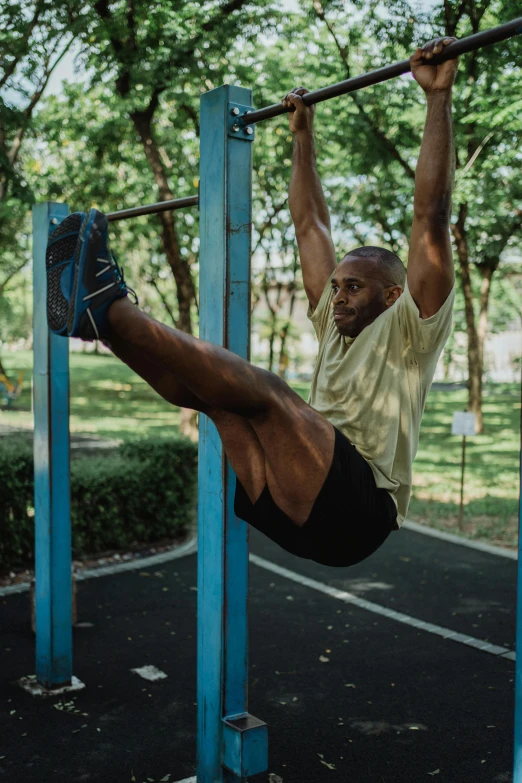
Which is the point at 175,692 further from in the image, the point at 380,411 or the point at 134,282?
the point at 134,282

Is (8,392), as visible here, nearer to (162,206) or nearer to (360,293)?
(162,206)

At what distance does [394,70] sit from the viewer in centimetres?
239

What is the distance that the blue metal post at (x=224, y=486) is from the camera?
2.78 meters

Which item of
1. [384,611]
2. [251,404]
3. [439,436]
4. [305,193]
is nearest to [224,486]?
[251,404]

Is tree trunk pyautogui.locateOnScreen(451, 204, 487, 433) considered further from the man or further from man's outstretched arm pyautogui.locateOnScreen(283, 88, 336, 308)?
the man

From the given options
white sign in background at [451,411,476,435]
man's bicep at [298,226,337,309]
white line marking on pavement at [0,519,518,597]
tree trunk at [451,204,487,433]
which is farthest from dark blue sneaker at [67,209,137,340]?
tree trunk at [451,204,487,433]

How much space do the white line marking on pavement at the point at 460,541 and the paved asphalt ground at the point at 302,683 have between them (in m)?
0.69

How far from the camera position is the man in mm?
2055

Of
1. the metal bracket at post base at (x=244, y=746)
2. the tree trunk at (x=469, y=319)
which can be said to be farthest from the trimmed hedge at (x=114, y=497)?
the tree trunk at (x=469, y=319)

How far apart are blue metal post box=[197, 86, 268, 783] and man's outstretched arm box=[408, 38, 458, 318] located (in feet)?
2.43

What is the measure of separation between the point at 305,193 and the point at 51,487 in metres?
2.23

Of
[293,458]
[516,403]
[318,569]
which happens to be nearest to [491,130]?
[318,569]

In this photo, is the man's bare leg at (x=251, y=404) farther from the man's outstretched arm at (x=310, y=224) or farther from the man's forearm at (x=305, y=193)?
the man's forearm at (x=305, y=193)

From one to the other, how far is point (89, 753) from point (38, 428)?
1748 mm
